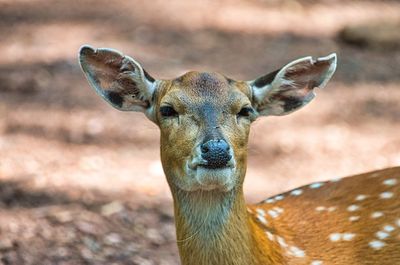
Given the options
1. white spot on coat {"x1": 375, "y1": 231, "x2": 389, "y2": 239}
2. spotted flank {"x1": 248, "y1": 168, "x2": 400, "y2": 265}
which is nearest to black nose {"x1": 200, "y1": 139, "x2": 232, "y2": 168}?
spotted flank {"x1": 248, "y1": 168, "x2": 400, "y2": 265}

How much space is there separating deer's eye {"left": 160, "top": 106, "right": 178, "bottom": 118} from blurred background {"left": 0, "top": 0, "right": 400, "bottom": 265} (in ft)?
1.76

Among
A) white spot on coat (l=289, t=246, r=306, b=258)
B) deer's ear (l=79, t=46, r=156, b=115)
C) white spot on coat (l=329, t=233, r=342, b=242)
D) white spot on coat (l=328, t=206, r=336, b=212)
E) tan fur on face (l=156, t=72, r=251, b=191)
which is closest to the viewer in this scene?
tan fur on face (l=156, t=72, r=251, b=191)

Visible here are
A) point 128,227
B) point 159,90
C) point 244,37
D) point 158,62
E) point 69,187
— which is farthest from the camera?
point 244,37

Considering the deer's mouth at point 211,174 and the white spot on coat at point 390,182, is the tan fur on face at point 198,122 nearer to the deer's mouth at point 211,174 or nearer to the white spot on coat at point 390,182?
the deer's mouth at point 211,174

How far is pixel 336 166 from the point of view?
7172mm

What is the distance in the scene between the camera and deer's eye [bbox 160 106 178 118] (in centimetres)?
421

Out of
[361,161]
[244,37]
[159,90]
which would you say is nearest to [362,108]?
[361,161]

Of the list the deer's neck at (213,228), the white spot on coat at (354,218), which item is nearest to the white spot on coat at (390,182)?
the white spot on coat at (354,218)

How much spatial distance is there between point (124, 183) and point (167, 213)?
541 millimetres

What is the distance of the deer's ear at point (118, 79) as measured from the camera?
14.6ft

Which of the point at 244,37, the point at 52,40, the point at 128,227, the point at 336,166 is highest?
the point at 244,37

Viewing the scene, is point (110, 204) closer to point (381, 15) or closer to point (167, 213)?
point (167, 213)

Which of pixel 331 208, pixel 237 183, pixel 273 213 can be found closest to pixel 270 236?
pixel 273 213

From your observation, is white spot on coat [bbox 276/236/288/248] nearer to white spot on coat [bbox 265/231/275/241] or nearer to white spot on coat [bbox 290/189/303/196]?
white spot on coat [bbox 265/231/275/241]
